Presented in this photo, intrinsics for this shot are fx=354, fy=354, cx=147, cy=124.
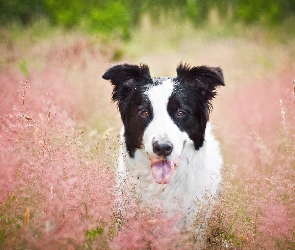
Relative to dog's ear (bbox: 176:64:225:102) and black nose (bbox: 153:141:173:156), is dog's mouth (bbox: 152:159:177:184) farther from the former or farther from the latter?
dog's ear (bbox: 176:64:225:102)

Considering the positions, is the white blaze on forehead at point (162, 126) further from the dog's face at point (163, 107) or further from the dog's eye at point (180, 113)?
the dog's eye at point (180, 113)

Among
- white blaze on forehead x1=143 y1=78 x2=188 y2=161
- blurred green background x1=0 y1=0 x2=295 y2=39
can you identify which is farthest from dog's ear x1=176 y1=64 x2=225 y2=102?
blurred green background x1=0 y1=0 x2=295 y2=39

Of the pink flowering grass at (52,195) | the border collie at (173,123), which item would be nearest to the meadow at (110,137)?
the pink flowering grass at (52,195)

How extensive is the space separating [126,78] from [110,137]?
0.60 metres

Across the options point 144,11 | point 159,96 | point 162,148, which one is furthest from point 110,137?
point 144,11

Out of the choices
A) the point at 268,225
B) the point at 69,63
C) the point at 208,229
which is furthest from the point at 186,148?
the point at 69,63

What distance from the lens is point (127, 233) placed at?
2.10 m

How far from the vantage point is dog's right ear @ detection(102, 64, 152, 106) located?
118 inches

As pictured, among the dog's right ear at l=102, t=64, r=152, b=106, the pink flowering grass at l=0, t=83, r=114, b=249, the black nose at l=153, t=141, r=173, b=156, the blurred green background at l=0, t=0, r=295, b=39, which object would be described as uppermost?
the blurred green background at l=0, t=0, r=295, b=39

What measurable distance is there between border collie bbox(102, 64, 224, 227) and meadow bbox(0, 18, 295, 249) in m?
0.23

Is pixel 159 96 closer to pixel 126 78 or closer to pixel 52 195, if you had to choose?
pixel 126 78

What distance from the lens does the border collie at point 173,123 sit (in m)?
2.88

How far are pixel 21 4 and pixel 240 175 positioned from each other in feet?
12.2

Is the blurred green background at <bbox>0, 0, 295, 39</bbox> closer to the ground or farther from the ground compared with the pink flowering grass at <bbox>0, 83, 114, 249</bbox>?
farther from the ground
